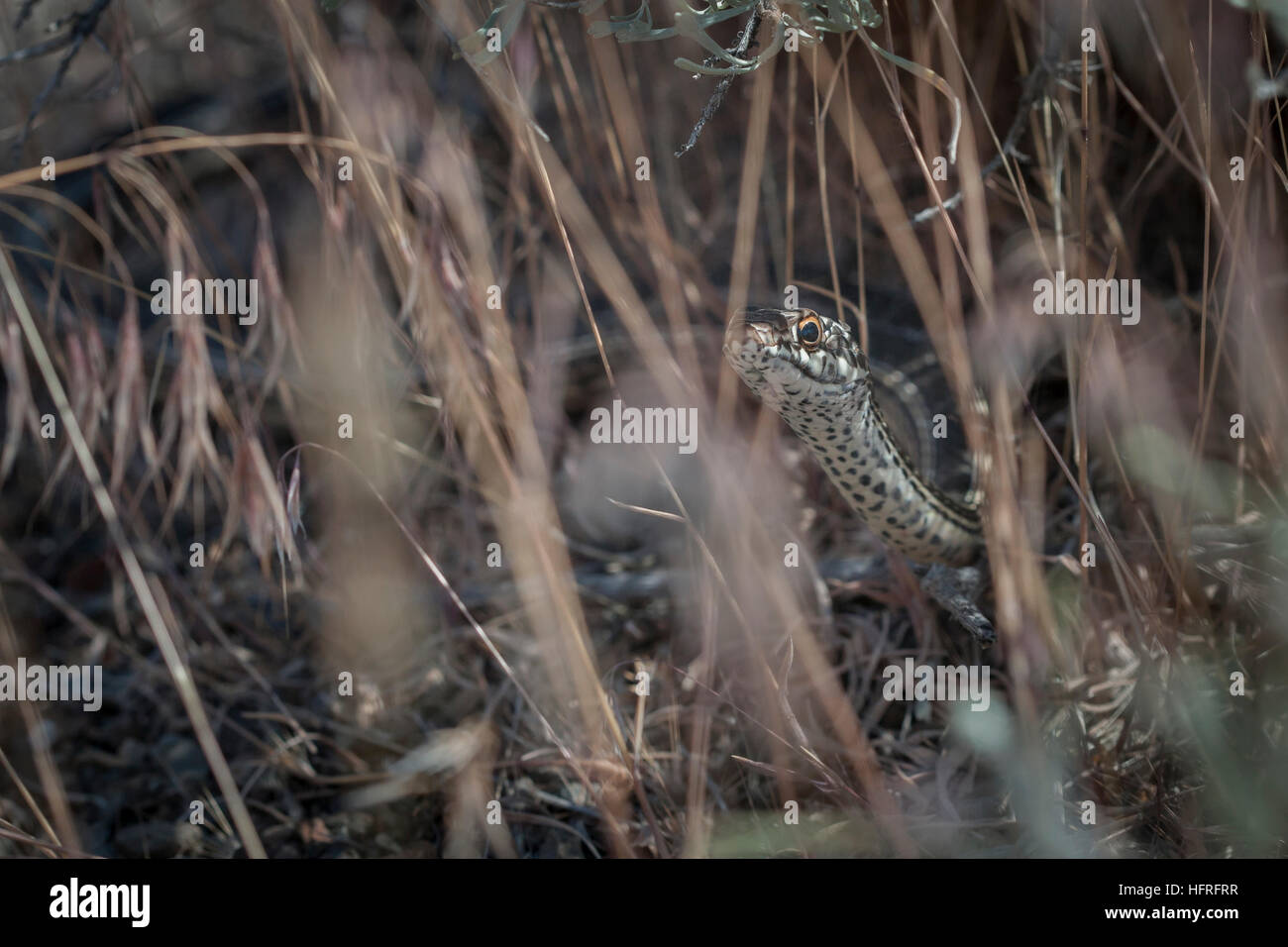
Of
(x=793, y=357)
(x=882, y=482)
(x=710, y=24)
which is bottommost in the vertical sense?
(x=882, y=482)

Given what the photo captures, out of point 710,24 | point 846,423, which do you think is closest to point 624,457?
point 846,423

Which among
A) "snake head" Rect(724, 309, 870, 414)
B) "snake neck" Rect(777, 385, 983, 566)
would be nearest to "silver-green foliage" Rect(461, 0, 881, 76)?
"snake head" Rect(724, 309, 870, 414)

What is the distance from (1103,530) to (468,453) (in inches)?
38.0

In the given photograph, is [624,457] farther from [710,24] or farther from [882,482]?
[710,24]

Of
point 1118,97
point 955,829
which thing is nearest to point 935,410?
point 1118,97

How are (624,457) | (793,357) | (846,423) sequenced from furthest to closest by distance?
(624,457) → (846,423) → (793,357)

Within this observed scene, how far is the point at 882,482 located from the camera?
3.94 feet

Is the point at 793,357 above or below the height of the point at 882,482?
above

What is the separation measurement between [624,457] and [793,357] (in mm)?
588

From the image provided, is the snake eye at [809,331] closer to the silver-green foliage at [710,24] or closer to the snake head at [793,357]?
the snake head at [793,357]

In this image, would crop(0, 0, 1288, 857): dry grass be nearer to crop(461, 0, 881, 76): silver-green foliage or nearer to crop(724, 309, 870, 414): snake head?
crop(461, 0, 881, 76): silver-green foliage

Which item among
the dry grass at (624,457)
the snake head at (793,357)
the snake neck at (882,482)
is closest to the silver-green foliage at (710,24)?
the dry grass at (624,457)

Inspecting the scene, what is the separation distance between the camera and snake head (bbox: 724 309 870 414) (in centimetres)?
100

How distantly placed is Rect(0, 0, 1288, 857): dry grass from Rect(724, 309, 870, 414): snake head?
0.23m
